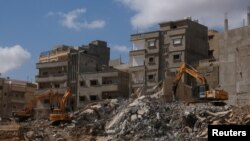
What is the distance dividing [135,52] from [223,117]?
100 feet

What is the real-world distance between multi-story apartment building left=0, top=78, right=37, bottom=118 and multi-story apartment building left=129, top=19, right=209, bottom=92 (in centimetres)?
2355

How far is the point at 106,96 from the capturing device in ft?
212

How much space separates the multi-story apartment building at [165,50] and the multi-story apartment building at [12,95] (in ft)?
77.3

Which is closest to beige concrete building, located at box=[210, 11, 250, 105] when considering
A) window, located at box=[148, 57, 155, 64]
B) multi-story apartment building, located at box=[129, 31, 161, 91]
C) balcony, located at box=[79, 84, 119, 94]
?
multi-story apartment building, located at box=[129, 31, 161, 91]

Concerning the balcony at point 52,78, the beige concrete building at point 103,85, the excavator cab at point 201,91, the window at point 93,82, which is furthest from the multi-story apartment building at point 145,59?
the excavator cab at point 201,91

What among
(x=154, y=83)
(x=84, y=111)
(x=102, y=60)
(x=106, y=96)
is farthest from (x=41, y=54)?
(x=84, y=111)

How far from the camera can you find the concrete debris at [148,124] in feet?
114

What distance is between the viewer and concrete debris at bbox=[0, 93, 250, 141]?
114ft

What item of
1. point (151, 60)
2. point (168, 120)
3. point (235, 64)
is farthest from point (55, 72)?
point (168, 120)

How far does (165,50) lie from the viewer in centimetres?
6209

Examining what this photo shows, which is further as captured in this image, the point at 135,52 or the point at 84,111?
the point at 135,52

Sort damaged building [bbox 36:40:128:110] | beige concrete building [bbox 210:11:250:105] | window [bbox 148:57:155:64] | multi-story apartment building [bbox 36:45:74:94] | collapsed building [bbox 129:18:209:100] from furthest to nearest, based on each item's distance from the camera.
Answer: multi-story apartment building [bbox 36:45:74:94], damaged building [bbox 36:40:128:110], window [bbox 148:57:155:64], collapsed building [bbox 129:18:209:100], beige concrete building [bbox 210:11:250:105]

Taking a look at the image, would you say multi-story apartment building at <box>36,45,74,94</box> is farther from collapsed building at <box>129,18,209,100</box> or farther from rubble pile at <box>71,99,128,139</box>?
rubble pile at <box>71,99,128,139</box>

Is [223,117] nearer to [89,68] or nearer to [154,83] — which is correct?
[154,83]
